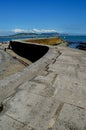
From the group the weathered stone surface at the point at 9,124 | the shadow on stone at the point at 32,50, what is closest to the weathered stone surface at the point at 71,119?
the weathered stone surface at the point at 9,124

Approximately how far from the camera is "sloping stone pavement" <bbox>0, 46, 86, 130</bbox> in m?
2.06

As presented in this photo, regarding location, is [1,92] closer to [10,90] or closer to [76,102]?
[10,90]

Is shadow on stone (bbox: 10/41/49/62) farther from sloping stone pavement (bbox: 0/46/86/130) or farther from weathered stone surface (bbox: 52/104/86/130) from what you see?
weathered stone surface (bbox: 52/104/86/130)

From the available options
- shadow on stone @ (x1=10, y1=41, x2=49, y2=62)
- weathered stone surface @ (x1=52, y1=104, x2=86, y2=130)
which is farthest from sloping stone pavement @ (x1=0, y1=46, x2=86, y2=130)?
shadow on stone @ (x1=10, y1=41, x2=49, y2=62)

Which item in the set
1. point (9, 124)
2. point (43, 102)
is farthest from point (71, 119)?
point (9, 124)

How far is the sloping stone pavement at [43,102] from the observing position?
2.06m

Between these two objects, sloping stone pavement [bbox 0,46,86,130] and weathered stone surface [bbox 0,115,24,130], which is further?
sloping stone pavement [bbox 0,46,86,130]

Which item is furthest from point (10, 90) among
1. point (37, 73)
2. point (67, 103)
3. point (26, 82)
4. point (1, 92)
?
point (37, 73)

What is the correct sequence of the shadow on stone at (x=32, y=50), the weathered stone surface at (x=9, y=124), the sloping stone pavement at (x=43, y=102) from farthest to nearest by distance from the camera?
the shadow on stone at (x=32, y=50), the sloping stone pavement at (x=43, y=102), the weathered stone surface at (x=9, y=124)

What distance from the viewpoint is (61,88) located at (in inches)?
128

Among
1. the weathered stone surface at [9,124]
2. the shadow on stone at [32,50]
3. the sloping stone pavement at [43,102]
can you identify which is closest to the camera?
the weathered stone surface at [9,124]

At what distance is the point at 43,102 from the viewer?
2600 mm

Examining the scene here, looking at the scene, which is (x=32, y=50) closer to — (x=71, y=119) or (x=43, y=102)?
(x=43, y=102)

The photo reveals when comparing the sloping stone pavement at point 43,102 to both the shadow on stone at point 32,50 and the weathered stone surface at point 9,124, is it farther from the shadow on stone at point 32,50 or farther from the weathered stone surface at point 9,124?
the shadow on stone at point 32,50
